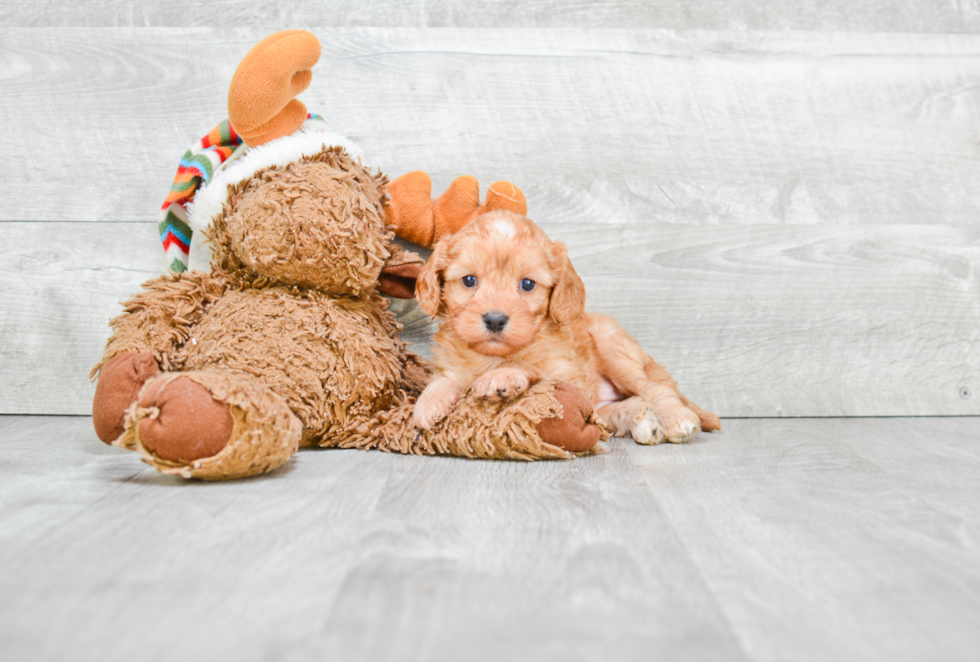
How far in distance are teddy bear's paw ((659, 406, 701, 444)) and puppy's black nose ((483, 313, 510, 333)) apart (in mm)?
516

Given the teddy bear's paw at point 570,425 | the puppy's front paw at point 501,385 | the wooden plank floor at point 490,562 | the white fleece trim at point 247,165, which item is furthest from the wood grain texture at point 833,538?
the white fleece trim at point 247,165

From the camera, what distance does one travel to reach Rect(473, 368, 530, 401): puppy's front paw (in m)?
1.52

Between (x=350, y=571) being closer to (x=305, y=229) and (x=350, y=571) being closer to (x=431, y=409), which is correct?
(x=431, y=409)

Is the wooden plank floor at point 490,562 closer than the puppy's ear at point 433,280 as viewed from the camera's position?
Yes

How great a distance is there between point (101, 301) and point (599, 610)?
68.6 inches

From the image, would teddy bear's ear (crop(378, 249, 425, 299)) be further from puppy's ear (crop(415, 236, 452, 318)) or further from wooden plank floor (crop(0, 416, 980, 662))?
wooden plank floor (crop(0, 416, 980, 662))

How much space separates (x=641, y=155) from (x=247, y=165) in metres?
1.07

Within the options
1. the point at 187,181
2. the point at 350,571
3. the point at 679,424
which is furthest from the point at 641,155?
the point at 350,571

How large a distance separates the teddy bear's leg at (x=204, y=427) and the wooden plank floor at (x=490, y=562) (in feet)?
0.15

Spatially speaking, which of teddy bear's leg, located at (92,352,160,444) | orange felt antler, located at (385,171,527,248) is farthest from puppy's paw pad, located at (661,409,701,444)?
teddy bear's leg, located at (92,352,160,444)

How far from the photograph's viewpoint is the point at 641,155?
2094mm

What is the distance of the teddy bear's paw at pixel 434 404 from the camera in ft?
5.19

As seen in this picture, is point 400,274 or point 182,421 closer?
point 182,421

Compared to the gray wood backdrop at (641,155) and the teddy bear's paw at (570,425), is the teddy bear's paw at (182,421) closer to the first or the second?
the teddy bear's paw at (570,425)
